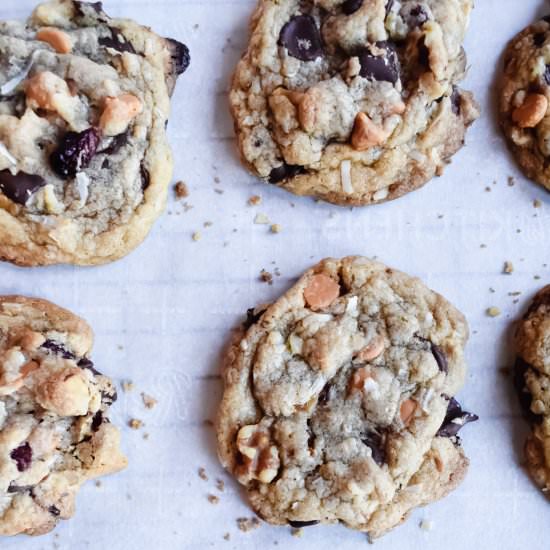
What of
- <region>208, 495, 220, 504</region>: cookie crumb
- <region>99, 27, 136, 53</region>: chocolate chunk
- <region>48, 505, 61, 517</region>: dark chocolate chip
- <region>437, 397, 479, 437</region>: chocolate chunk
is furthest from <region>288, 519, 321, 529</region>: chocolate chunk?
<region>99, 27, 136, 53</region>: chocolate chunk

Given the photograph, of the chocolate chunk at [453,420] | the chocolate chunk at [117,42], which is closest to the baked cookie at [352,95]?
the chocolate chunk at [117,42]

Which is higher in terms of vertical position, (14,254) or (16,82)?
(16,82)

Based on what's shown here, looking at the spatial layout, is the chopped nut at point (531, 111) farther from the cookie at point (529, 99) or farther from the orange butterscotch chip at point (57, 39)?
the orange butterscotch chip at point (57, 39)

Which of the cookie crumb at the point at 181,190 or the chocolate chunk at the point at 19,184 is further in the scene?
the cookie crumb at the point at 181,190

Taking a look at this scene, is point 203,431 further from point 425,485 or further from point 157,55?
point 157,55

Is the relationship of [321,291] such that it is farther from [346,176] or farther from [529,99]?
[529,99]

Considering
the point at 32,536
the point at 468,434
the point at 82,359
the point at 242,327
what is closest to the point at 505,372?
the point at 468,434
